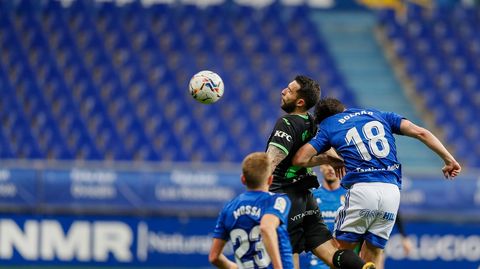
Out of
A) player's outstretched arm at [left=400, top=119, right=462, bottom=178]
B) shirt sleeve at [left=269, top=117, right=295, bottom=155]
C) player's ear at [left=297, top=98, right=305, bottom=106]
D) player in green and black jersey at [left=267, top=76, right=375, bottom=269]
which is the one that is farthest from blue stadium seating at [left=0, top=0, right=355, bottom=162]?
player's outstretched arm at [left=400, top=119, right=462, bottom=178]

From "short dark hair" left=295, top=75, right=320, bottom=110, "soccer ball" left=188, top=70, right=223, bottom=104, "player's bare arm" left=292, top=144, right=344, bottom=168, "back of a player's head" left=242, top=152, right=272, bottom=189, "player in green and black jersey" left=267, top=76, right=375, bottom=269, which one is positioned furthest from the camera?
"soccer ball" left=188, top=70, right=223, bottom=104

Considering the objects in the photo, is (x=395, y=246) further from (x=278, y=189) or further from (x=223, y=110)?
(x=278, y=189)

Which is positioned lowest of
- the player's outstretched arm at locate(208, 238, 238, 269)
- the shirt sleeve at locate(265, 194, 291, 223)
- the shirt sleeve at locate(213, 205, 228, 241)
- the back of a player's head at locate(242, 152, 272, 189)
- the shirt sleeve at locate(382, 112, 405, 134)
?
the player's outstretched arm at locate(208, 238, 238, 269)

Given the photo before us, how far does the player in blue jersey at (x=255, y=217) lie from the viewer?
7.78m

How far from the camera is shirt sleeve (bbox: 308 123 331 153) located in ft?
30.5

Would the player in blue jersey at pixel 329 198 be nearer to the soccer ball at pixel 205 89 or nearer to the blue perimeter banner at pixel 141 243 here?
the soccer ball at pixel 205 89

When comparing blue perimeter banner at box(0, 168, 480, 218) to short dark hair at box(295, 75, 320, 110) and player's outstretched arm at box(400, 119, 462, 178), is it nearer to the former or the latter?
short dark hair at box(295, 75, 320, 110)

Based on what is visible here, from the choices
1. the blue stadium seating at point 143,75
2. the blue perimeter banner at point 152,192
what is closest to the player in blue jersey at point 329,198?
the blue perimeter banner at point 152,192

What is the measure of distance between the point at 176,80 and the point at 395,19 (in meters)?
6.19

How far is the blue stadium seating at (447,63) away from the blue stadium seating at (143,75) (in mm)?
1964

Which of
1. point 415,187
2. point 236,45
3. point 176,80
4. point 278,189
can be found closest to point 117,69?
point 176,80

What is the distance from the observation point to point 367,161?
927cm

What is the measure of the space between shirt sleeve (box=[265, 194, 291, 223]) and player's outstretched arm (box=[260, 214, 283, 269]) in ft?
0.20

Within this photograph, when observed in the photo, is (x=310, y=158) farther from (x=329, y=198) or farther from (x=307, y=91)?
(x=329, y=198)
